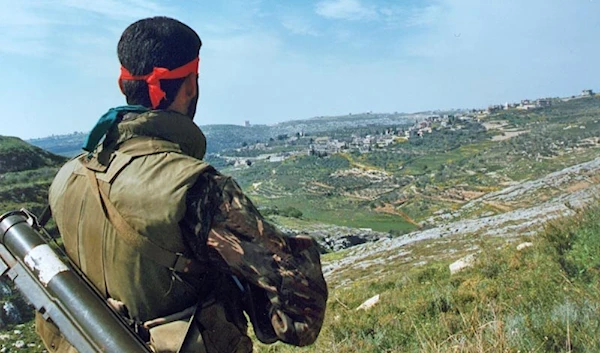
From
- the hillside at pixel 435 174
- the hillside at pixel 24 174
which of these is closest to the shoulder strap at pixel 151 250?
the hillside at pixel 24 174

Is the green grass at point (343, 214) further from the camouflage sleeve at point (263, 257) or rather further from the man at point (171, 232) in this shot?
the camouflage sleeve at point (263, 257)

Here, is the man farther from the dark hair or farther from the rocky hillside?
the rocky hillside

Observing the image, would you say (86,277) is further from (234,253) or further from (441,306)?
(441,306)

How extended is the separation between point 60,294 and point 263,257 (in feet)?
3.17

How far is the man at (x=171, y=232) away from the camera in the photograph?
2.01m

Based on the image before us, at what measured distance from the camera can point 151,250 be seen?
209 cm

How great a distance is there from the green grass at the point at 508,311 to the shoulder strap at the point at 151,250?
210 cm

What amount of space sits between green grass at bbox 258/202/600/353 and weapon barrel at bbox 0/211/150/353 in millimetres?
2268

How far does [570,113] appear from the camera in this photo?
17638 cm

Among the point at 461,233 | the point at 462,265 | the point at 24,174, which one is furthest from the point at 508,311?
the point at 461,233

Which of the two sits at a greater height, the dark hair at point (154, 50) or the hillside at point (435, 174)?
the dark hair at point (154, 50)

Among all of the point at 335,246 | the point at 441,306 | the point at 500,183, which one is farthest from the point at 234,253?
the point at 500,183

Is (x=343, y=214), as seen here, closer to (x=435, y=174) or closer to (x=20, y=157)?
(x=435, y=174)

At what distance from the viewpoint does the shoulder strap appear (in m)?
2.08
